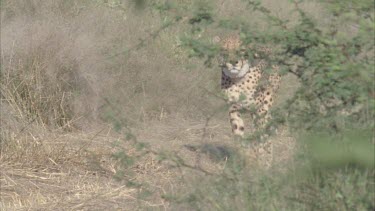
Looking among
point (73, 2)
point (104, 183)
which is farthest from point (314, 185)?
point (73, 2)

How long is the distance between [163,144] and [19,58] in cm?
154

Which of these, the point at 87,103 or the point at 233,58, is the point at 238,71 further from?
the point at 233,58

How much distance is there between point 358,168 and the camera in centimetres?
439

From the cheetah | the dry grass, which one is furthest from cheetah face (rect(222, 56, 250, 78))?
the dry grass

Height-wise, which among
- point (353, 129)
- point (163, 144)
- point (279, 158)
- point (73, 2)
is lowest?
point (163, 144)

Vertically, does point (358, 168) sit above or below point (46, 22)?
above

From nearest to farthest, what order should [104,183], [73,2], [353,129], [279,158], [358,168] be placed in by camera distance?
[358,168] → [353,129] → [279,158] → [104,183] → [73,2]

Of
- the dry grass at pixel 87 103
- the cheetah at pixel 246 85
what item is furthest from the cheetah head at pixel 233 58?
the dry grass at pixel 87 103

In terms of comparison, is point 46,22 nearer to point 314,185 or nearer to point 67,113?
point 67,113

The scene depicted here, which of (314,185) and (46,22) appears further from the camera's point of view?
(46,22)

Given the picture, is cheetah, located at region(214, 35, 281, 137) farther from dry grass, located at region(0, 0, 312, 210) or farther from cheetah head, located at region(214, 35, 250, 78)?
dry grass, located at region(0, 0, 312, 210)

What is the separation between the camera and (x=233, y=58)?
5492 millimetres

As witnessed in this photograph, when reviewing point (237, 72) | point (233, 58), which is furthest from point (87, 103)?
point (233, 58)

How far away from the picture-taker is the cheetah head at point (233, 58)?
5.50 meters
